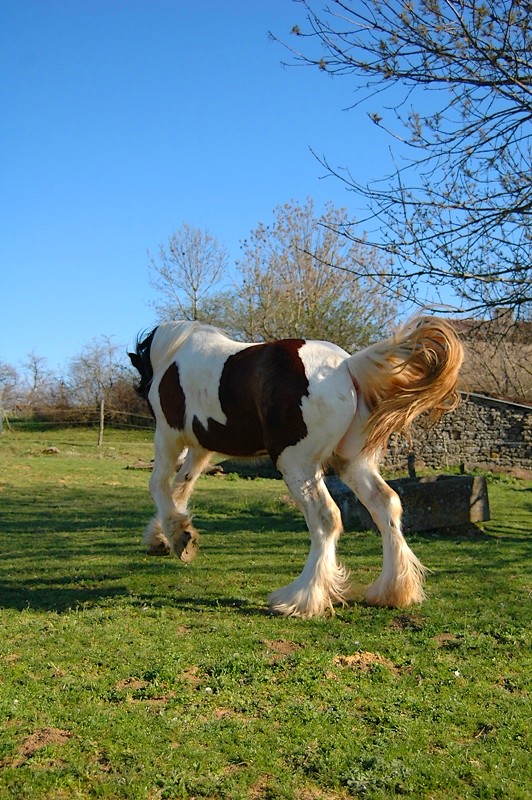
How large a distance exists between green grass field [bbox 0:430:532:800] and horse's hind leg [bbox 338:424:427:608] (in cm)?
15

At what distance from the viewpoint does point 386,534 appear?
5789 millimetres

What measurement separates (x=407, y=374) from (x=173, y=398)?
2.31 metres

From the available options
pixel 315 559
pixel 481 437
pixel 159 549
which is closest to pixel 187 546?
pixel 159 549

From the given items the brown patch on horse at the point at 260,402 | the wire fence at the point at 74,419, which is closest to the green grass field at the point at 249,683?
the brown patch on horse at the point at 260,402

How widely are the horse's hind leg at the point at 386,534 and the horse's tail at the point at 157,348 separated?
212 cm

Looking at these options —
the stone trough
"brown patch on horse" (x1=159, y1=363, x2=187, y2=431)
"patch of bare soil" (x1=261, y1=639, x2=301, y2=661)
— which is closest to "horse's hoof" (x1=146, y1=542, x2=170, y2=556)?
"brown patch on horse" (x1=159, y1=363, x2=187, y2=431)

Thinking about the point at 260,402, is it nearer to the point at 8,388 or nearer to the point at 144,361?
the point at 144,361

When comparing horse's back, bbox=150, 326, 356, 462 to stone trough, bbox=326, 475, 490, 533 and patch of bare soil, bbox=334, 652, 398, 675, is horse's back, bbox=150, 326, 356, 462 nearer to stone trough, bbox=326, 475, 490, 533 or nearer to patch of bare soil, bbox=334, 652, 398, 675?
patch of bare soil, bbox=334, 652, 398, 675

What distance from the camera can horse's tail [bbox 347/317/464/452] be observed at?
225 inches

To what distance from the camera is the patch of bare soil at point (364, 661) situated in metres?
4.53

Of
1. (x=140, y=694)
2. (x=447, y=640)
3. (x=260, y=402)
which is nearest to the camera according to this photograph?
(x=140, y=694)

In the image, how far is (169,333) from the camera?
7.26 meters

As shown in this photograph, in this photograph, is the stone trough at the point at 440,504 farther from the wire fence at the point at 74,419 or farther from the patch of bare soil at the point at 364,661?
the wire fence at the point at 74,419

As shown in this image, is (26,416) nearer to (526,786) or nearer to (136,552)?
(136,552)
